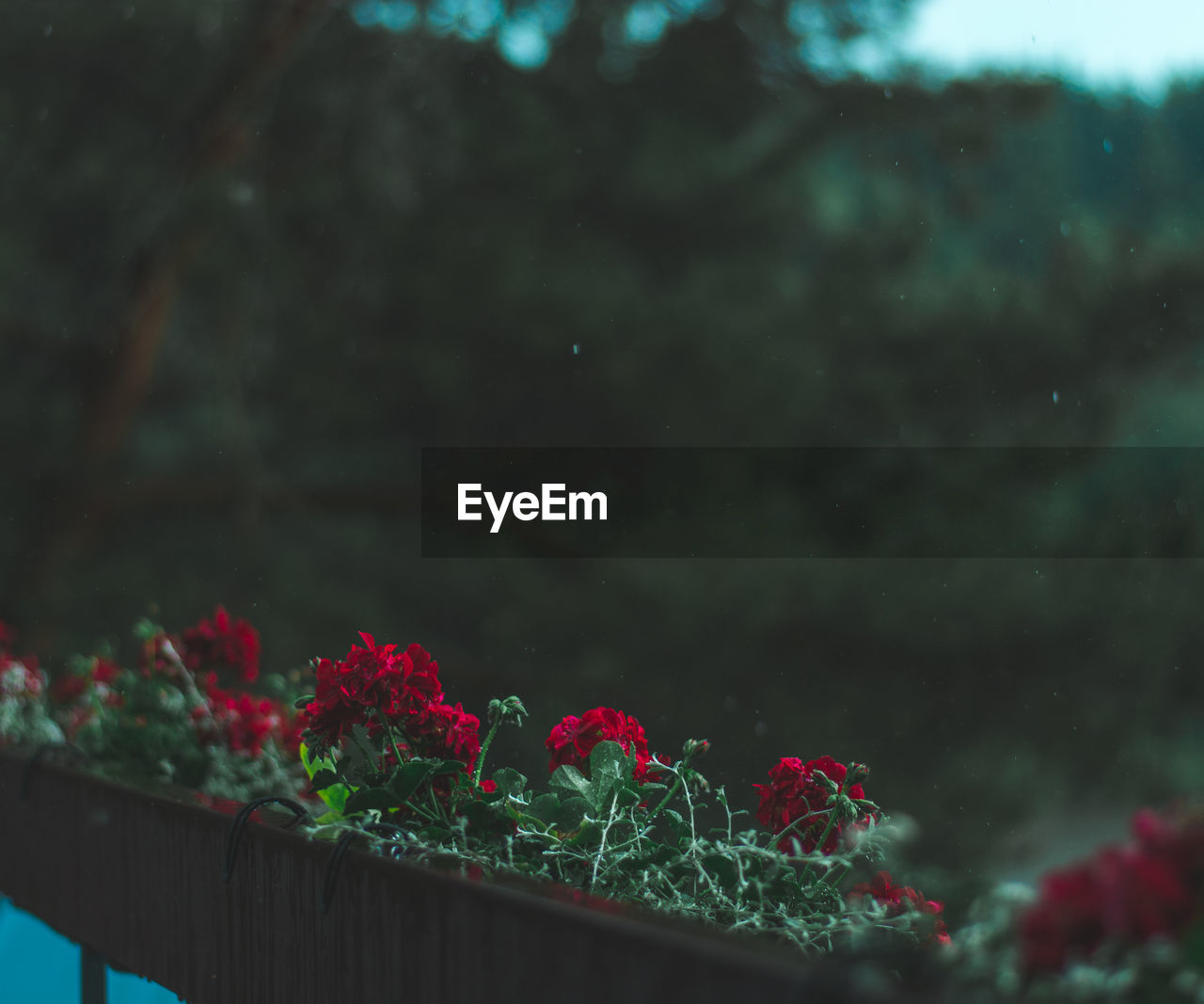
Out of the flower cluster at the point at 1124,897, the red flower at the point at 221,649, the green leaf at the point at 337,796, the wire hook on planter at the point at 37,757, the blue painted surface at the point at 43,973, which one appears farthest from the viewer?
the red flower at the point at 221,649

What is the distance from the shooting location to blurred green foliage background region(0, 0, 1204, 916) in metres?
5.13

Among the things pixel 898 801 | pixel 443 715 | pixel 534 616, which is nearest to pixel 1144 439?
pixel 898 801

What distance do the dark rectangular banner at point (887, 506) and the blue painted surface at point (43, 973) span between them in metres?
4.44

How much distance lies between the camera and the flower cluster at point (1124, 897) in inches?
17.1

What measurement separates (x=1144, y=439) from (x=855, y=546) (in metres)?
1.36

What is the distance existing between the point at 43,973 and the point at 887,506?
187 inches

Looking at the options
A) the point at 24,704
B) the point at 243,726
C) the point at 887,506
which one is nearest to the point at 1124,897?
the point at 243,726

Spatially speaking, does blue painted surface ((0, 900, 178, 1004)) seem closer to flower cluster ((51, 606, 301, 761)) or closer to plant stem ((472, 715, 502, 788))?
flower cluster ((51, 606, 301, 761))

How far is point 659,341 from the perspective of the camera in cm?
562

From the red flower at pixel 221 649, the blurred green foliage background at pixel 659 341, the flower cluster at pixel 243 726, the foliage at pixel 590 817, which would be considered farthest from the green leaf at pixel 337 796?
the blurred green foliage background at pixel 659 341

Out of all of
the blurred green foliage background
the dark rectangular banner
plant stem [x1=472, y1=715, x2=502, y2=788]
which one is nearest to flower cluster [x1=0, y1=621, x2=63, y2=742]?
plant stem [x1=472, y1=715, x2=502, y2=788]

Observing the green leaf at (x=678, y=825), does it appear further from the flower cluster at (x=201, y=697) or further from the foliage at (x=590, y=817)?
the flower cluster at (x=201, y=697)

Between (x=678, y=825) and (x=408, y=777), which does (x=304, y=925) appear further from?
(x=678, y=825)

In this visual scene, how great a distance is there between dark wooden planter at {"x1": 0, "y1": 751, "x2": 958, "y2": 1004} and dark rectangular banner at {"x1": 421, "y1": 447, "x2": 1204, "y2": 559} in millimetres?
4492
